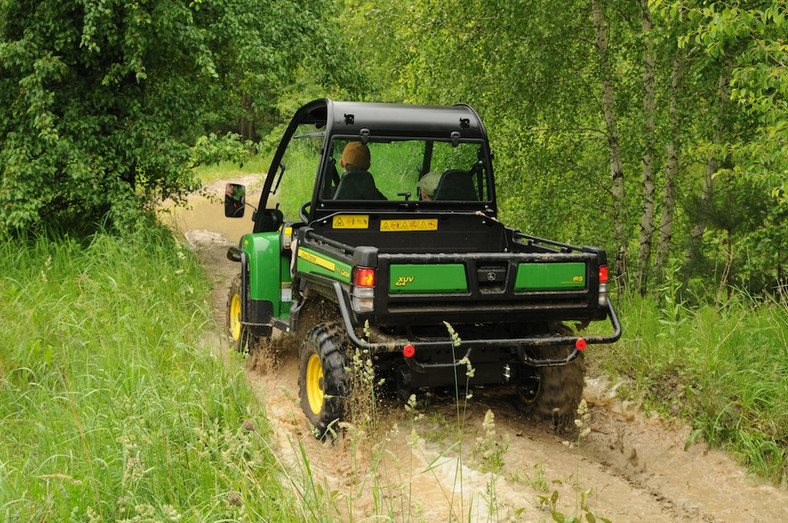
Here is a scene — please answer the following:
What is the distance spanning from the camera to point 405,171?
254 inches

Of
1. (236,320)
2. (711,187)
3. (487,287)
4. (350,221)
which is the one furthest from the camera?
(711,187)

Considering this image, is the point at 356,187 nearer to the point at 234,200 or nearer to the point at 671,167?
the point at 234,200

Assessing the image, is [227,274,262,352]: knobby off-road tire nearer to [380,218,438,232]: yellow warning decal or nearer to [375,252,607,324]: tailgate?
[380,218,438,232]: yellow warning decal

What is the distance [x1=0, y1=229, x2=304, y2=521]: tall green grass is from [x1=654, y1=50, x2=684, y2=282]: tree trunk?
4974 millimetres

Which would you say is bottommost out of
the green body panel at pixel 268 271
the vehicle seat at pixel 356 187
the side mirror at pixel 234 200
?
the green body panel at pixel 268 271

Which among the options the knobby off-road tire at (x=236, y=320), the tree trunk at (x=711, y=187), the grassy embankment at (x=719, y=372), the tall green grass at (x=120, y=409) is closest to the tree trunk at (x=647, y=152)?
the tree trunk at (x=711, y=187)

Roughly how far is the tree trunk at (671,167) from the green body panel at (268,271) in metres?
4.01

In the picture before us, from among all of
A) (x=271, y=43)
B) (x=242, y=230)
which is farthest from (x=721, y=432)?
(x=242, y=230)

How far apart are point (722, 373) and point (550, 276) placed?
1364 mm

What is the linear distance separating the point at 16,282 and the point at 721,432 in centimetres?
594

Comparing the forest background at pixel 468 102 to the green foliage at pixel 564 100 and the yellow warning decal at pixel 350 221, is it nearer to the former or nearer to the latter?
the green foliage at pixel 564 100

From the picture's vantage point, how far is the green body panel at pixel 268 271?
6227 mm

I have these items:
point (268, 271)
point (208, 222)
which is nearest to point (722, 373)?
Result: point (268, 271)

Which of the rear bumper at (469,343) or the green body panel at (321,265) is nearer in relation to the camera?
the rear bumper at (469,343)
